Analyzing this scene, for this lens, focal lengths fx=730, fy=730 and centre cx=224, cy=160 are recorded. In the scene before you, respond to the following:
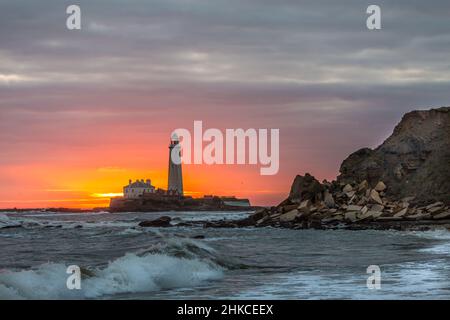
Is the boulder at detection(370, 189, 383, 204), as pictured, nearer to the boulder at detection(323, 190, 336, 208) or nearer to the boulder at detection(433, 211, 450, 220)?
→ the boulder at detection(323, 190, 336, 208)

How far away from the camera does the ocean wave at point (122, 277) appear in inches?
482

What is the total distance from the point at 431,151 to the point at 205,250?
32.0 metres

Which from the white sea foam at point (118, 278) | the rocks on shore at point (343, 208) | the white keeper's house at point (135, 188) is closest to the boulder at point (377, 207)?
the rocks on shore at point (343, 208)

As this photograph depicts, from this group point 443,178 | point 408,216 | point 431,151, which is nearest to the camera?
point 408,216

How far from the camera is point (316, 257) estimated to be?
69.7ft

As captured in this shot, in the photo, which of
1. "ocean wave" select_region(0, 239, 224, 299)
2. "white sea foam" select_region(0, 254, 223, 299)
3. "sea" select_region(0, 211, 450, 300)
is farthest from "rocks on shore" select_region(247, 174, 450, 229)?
"white sea foam" select_region(0, 254, 223, 299)

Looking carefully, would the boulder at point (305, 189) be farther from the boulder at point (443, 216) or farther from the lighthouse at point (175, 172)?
the lighthouse at point (175, 172)

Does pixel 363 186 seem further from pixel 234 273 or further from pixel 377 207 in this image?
pixel 234 273

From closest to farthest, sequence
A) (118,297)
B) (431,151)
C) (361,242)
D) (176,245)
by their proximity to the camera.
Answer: (118,297) < (176,245) < (361,242) < (431,151)

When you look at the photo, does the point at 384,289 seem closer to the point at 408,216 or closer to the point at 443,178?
the point at 408,216

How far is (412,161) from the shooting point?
162 feet

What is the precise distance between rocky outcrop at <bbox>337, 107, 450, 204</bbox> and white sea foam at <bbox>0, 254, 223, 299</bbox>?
101 feet
